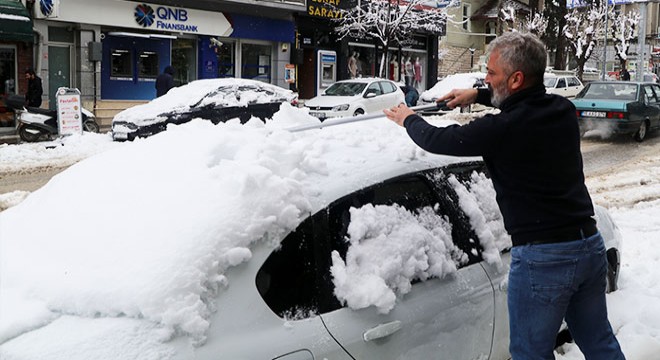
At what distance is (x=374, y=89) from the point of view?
23.0 metres

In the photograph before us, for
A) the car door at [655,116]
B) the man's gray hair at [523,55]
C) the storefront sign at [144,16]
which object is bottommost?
the car door at [655,116]

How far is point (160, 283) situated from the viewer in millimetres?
2344

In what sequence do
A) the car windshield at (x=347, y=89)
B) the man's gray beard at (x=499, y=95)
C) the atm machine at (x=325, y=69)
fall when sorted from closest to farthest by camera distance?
the man's gray beard at (x=499, y=95) → the car windshield at (x=347, y=89) → the atm machine at (x=325, y=69)

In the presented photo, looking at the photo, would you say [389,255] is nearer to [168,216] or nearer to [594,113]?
[168,216]

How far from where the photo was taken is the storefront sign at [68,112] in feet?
54.3

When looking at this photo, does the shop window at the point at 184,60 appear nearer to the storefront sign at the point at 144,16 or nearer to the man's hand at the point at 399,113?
the storefront sign at the point at 144,16

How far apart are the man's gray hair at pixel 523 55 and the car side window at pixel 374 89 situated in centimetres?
1984

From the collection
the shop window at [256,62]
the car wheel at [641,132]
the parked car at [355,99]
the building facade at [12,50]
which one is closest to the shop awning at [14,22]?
the building facade at [12,50]

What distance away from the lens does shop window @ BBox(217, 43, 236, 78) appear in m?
28.5

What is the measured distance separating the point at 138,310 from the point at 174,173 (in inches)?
28.7

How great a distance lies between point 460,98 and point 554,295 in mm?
1126

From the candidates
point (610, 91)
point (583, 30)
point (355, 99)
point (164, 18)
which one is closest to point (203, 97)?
point (355, 99)

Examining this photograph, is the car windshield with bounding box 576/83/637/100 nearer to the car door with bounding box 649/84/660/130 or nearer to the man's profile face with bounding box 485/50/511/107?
the car door with bounding box 649/84/660/130

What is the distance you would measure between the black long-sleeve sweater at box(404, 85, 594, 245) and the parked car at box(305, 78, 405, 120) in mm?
17751
